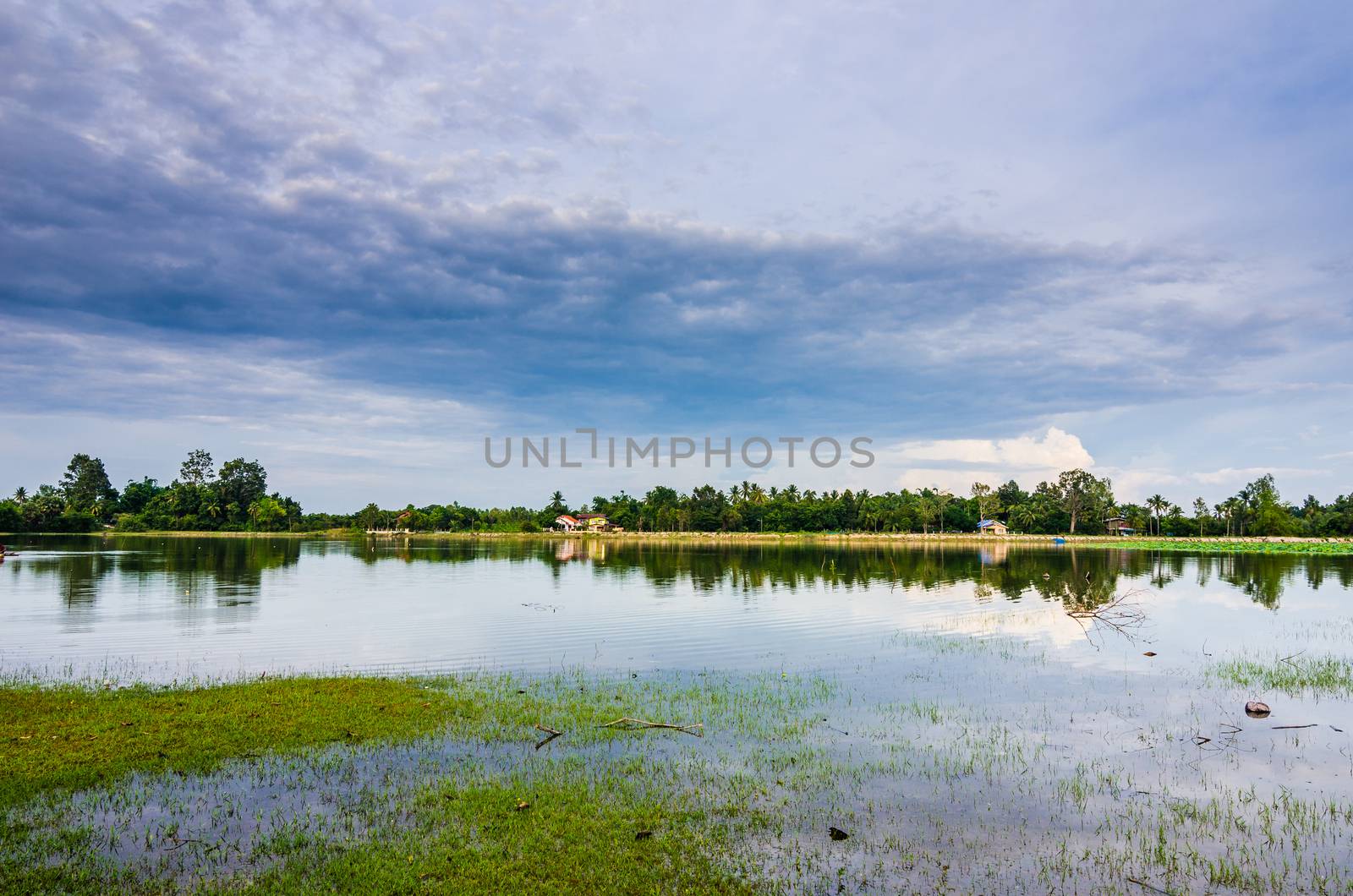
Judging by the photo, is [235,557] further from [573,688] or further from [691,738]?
[691,738]

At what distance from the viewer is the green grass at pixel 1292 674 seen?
68.6ft

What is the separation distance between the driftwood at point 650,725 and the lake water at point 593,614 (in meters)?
7.20

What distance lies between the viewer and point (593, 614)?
121 ft

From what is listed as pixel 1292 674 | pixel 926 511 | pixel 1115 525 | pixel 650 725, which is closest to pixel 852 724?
pixel 650 725

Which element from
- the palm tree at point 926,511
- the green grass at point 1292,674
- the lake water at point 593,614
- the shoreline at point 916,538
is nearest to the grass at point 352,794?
the lake water at point 593,614

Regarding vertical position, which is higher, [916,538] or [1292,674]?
[1292,674]

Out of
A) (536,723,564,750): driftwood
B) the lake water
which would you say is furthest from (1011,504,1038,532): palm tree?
(536,723,564,750): driftwood

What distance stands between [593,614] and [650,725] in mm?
21490

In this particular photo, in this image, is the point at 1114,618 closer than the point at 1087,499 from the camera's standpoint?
Yes

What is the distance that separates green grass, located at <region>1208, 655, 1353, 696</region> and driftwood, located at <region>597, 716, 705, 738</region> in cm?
1629

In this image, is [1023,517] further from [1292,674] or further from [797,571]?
[1292,674]

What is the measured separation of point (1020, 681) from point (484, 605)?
90.5 feet

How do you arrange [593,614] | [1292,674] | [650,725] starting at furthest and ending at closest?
[593,614]
[1292,674]
[650,725]

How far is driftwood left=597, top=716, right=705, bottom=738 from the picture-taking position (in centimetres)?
1574
